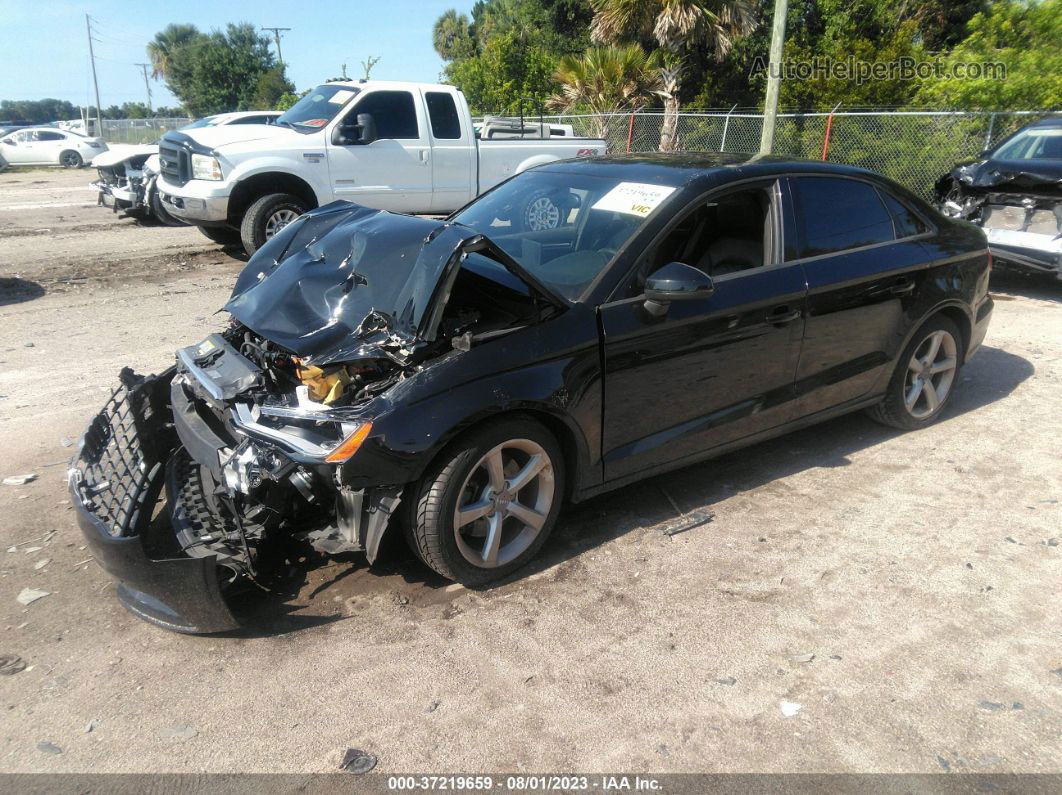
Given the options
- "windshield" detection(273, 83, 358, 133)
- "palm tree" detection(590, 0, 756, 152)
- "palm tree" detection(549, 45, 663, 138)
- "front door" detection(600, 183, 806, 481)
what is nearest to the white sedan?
"palm tree" detection(549, 45, 663, 138)

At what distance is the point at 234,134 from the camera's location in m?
9.26

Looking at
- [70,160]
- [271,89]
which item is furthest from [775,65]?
[271,89]

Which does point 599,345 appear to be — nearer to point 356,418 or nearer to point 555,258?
point 555,258

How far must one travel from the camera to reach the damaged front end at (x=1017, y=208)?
7891mm

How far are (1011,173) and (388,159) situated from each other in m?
7.17

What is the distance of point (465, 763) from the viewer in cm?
246

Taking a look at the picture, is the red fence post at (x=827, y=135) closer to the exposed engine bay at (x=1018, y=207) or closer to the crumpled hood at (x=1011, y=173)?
the crumpled hood at (x=1011, y=173)

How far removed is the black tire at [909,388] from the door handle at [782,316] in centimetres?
109

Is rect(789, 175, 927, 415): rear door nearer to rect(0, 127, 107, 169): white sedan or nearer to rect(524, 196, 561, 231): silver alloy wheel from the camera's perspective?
rect(524, 196, 561, 231): silver alloy wheel

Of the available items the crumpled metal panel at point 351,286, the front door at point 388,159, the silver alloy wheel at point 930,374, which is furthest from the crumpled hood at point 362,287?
the front door at point 388,159

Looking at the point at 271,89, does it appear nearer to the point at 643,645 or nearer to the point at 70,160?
the point at 70,160

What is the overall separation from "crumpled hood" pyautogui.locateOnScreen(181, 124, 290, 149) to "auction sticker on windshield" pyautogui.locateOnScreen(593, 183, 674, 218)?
261 inches

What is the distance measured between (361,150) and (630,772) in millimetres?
8779

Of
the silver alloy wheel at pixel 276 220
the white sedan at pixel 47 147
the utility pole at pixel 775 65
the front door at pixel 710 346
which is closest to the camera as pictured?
the front door at pixel 710 346
